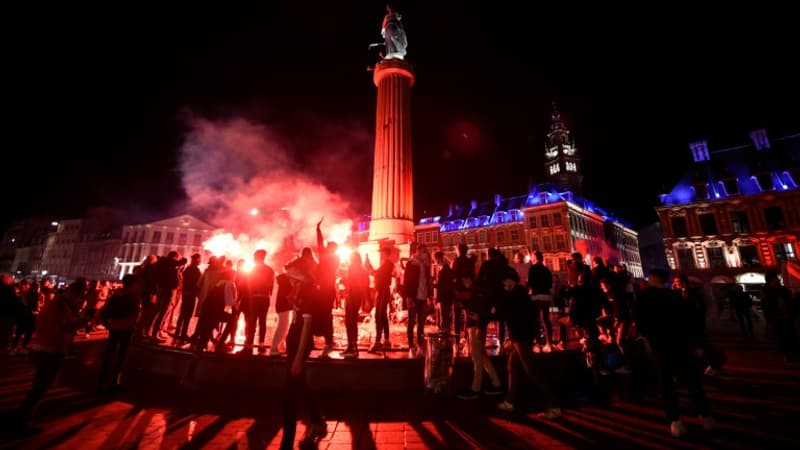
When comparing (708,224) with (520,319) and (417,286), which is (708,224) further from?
(520,319)

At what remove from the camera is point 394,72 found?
1841 cm

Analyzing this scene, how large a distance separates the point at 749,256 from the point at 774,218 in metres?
3.69

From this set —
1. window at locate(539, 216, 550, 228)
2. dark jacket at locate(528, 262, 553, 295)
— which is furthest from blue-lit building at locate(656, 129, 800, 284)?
dark jacket at locate(528, 262, 553, 295)

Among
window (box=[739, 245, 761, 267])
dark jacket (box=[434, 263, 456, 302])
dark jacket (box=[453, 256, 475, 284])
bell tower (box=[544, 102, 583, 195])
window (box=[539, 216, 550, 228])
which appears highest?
bell tower (box=[544, 102, 583, 195])

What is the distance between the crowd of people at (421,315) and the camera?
13.9 ft

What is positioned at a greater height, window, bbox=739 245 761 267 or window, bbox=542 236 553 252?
window, bbox=542 236 553 252

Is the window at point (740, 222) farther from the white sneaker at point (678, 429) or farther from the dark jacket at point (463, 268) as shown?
the white sneaker at point (678, 429)

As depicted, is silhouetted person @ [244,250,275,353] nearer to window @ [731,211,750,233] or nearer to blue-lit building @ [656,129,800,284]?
blue-lit building @ [656,129,800,284]

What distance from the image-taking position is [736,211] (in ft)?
94.6

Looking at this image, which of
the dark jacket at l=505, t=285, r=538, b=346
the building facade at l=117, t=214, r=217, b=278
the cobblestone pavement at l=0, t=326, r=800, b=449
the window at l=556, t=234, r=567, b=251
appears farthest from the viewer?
the building facade at l=117, t=214, r=217, b=278

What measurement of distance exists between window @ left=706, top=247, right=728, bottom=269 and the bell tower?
38.2 metres

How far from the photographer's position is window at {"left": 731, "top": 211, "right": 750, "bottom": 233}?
2826 cm

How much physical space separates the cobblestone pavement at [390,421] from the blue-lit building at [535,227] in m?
35.6

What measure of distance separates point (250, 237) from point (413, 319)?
120 feet
